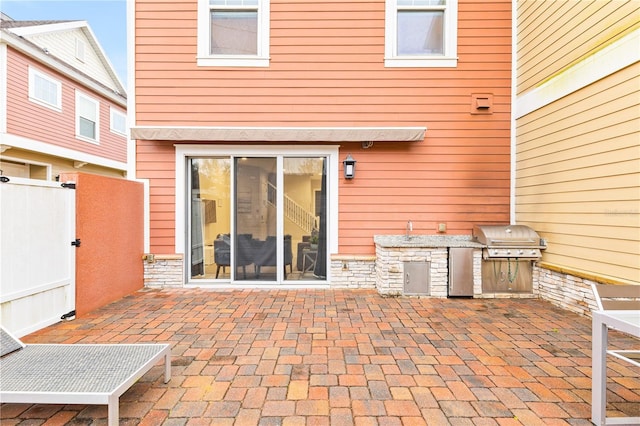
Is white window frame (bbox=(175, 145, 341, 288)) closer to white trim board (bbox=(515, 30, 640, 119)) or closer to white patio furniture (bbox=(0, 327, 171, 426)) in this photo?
white patio furniture (bbox=(0, 327, 171, 426))

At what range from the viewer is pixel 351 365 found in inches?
106

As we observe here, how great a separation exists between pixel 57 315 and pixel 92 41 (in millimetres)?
11777

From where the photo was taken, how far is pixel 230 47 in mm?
5453

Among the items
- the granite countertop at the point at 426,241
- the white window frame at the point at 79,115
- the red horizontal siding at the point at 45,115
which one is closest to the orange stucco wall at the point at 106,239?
the granite countertop at the point at 426,241

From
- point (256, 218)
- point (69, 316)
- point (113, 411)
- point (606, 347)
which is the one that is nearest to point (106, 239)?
point (69, 316)

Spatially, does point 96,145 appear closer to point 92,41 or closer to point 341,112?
point 92,41

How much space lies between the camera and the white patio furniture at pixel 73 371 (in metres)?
1.81

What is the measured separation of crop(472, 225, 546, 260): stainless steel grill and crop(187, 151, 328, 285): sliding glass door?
2618mm

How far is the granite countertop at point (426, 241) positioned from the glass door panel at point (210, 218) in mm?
2669

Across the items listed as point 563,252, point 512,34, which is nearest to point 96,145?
point 512,34

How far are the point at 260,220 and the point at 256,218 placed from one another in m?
0.08

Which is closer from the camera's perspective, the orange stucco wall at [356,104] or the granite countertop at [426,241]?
the granite countertop at [426,241]

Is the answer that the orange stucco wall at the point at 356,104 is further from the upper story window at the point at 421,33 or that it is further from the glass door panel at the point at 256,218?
the glass door panel at the point at 256,218

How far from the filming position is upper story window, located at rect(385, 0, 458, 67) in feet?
17.4
